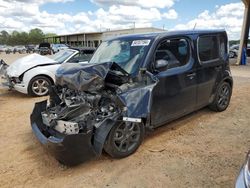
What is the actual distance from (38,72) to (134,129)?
4.82 meters

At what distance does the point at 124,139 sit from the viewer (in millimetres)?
3930

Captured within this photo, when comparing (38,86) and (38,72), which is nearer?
(38,72)

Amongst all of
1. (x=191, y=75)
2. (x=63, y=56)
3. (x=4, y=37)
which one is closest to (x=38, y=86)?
(x=63, y=56)

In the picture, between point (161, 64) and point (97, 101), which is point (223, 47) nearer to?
point (161, 64)

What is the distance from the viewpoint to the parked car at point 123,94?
3605mm

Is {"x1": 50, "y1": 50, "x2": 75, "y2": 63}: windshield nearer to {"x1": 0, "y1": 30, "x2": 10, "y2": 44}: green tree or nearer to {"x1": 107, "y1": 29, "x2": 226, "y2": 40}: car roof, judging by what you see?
{"x1": 107, "y1": 29, "x2": 226, "y2": 40}: car roof

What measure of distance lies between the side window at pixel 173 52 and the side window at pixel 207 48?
413mm

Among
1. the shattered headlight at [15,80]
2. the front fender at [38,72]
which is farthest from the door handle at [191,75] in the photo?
the shattered headlight at [15,80]

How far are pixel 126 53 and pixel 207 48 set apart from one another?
1812 millimetres

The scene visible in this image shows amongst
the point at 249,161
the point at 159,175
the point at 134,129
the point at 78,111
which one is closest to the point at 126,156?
the point at 134,129

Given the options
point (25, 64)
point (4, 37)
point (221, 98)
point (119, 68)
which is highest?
point (4, 37)

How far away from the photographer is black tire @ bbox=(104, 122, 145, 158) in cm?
375

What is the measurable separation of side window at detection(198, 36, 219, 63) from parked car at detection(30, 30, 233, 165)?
2 cm

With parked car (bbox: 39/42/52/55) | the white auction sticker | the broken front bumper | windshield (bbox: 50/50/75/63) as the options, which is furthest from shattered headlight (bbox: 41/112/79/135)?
parked car (bbox: 39/42/52/55)
